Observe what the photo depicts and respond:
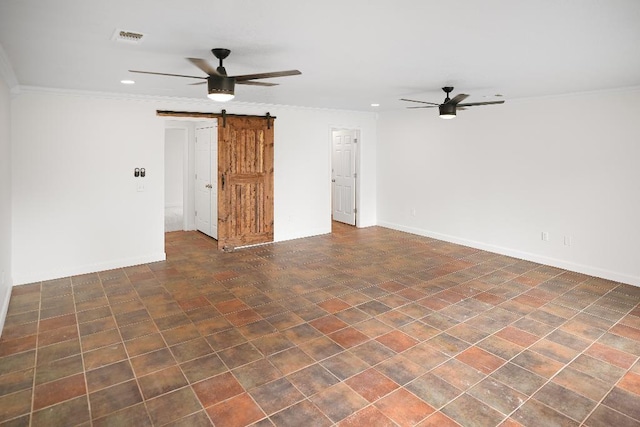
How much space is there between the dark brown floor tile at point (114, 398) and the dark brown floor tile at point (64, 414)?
50 mm

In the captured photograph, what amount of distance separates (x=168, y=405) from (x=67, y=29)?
260 centimetres

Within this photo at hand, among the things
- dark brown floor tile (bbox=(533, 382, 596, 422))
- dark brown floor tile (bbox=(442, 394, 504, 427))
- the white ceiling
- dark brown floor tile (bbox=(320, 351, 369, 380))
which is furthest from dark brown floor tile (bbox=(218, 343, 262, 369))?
the white ceiling

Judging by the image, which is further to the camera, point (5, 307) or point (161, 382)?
point (5, 307)

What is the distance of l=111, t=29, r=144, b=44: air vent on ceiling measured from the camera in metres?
2.82

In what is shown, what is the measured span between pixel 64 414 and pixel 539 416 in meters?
2.91

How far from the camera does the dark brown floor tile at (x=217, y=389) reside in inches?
102

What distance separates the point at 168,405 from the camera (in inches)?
99.9

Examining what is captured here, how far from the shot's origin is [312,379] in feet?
9.32

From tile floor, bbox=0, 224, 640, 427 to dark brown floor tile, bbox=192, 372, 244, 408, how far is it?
11mm

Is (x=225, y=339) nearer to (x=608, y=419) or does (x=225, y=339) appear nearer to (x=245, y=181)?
(x=608, y=419)

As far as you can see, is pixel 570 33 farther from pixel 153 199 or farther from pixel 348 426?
pixel 153 199

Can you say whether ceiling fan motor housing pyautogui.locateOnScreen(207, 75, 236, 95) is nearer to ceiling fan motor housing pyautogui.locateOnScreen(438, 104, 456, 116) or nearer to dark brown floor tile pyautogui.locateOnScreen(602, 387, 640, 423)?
ceiling fan motor housing pyautogui.locateOnScreen(438, 104, 456, 116)

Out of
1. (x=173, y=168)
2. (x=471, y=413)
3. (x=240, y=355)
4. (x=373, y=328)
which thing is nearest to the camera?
(x=471, y=413)

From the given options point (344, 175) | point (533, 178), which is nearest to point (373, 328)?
point (533, 178)
